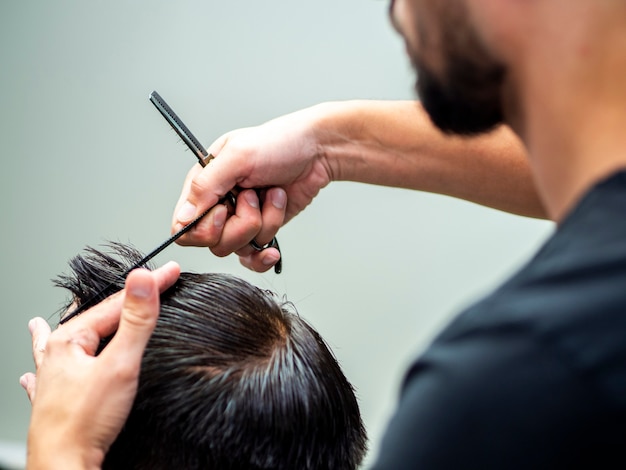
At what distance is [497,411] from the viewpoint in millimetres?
462

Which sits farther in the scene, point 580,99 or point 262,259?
point 262,259

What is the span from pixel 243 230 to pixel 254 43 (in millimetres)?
808

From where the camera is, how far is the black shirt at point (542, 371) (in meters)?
0.44

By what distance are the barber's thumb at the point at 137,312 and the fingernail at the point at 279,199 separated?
0.37m

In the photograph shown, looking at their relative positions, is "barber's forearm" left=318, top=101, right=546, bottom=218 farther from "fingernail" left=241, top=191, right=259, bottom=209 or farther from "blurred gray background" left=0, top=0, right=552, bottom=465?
"blurred gray background" left=0, top=0, right=552, bottom=465

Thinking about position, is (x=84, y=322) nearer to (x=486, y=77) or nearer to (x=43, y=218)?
(x=486, y=77)

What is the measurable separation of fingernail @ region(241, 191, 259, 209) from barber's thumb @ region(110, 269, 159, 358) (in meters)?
0.33

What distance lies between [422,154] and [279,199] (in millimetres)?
237

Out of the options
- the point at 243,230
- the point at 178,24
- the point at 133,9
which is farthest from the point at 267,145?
the point at 133,9

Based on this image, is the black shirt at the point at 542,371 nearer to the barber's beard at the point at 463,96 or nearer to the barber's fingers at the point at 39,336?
the barber's beard at the point at 463,96

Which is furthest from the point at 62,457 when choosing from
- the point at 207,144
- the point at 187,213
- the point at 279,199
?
the point at 207,144

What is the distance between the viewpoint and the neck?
20.4 inches

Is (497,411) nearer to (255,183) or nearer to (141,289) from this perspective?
(141,289)

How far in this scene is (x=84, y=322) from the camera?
804mm
